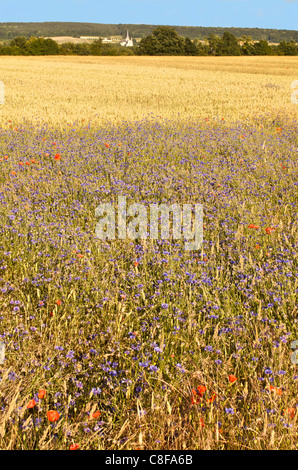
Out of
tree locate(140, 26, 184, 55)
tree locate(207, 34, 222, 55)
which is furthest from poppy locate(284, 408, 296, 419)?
tree locate(207, 34, 222, 55)

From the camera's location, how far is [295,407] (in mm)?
2117

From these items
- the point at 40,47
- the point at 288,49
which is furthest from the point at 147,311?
the point at 288,49

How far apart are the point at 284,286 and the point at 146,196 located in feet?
8.22

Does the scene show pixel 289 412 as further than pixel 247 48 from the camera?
No

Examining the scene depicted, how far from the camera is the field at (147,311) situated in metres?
2.01

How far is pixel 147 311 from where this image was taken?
2.78 m

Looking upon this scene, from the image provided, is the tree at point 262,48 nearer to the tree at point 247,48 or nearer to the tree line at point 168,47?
the tree line at point 168,47

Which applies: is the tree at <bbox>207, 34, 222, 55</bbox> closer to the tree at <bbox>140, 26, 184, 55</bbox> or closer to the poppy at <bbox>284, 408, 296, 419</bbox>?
the tree at <bbox>140, 26, 184, 55</bbox>

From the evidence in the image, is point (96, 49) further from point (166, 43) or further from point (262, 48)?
Answer: point (262, 48)

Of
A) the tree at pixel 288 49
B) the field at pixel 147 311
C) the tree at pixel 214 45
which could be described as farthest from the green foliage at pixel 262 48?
the field at pixel 147 311

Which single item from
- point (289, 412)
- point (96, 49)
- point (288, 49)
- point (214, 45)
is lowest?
point (289, 412)

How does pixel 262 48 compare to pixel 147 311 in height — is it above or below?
above
